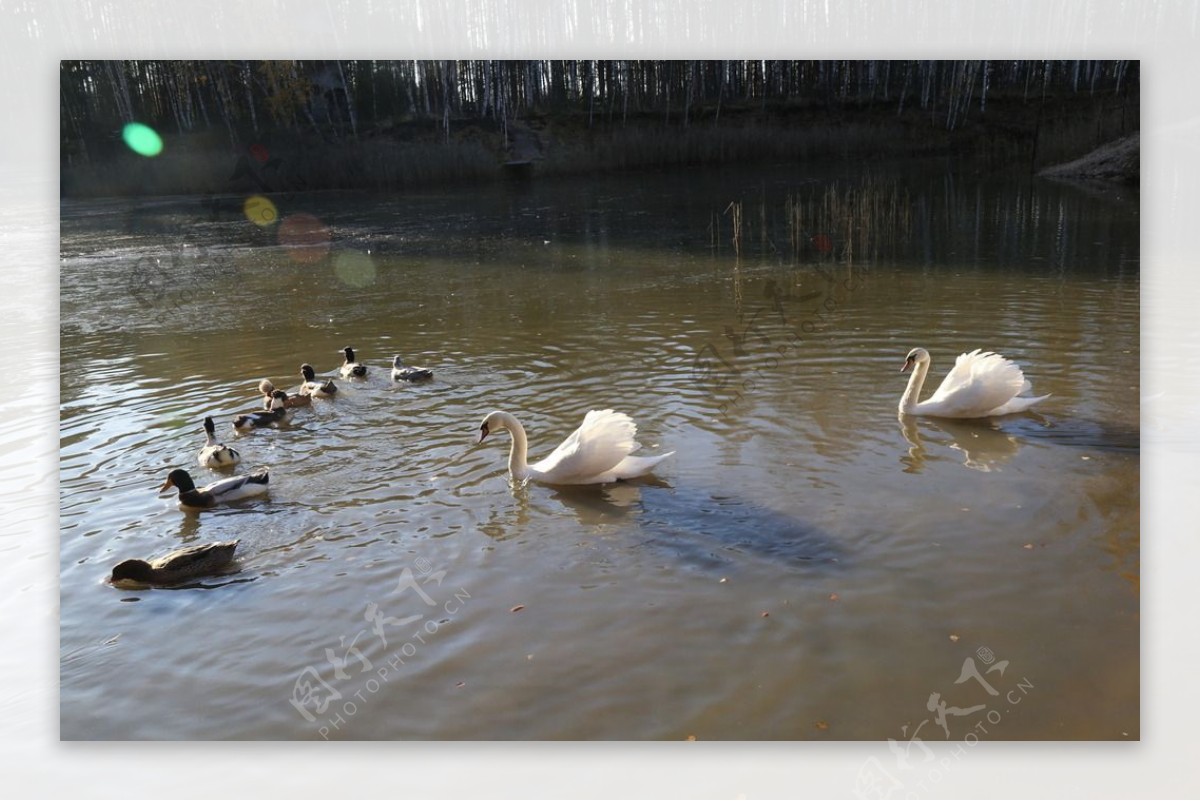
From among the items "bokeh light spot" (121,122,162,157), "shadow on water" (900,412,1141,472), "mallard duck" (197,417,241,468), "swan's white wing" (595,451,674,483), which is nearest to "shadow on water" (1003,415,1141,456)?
"shadow on water" (900,412,1141,472)

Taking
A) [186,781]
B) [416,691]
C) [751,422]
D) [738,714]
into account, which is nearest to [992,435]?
[751,422]

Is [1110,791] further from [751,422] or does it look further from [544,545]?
[751,422]

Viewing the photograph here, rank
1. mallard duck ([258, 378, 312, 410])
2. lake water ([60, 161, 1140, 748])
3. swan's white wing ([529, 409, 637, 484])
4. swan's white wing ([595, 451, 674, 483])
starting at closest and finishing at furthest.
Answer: lake water ([60, 161, 1140, 748]) → swan's white wing ([529, 409, 637, 484]) → swan's white wing ([595, 451, 674, 483]) → mallard duck ([258, 378, 312, 410])

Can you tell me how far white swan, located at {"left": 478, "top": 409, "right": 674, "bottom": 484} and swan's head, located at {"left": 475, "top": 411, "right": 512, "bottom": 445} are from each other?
0.11 feet

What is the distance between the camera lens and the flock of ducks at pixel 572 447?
6273mm

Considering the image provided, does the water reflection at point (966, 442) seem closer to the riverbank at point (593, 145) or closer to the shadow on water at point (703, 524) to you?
the shadow on water at point (703, 524)

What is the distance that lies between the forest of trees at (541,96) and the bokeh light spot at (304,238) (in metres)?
2.18

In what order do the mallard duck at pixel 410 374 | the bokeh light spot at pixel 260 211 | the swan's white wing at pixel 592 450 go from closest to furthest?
the swan's white wing at pixel 592 450 < the mallard duck at pixel 410 374 < the bokeh light spot at pixel 260 211

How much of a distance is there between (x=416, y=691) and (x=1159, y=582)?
398cm

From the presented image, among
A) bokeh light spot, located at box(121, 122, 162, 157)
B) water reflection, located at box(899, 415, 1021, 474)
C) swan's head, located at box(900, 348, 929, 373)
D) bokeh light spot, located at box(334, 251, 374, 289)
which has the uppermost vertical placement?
bokeh light spot, located at box(121, 122, 162, 157)

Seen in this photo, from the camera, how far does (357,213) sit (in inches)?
946

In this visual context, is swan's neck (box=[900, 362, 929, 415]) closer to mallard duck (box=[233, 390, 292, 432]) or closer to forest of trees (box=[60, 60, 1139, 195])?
forest of trees (box=[60, 60, 1139, 195])

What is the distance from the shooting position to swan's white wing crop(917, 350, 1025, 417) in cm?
838

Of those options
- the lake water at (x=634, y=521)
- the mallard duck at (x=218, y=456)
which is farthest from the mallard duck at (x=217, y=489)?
the mallard duck at (x=218, y=456)
